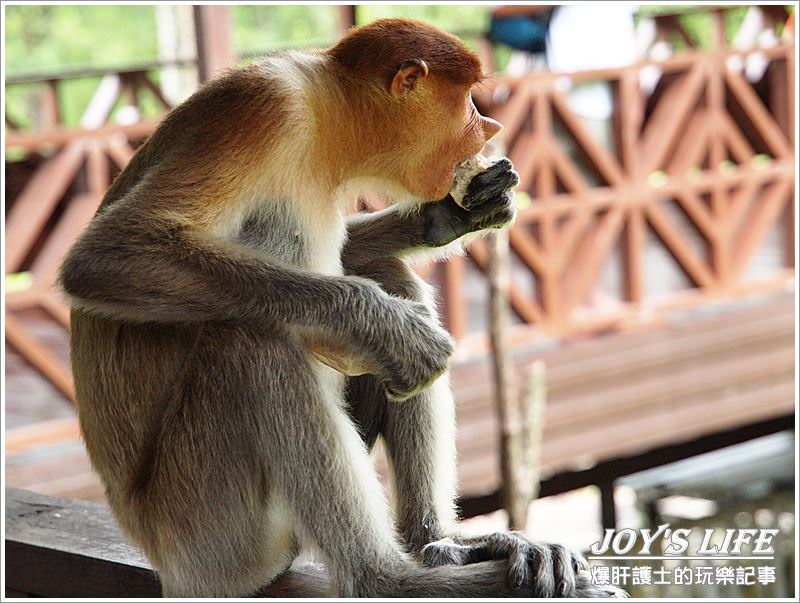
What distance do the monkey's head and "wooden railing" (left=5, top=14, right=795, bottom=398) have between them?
13.2 feet

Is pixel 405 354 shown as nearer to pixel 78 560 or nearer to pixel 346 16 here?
pixel 78 560

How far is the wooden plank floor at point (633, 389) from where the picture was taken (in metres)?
7.27

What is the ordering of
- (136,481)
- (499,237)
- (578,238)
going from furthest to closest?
(578,238) < (499,237) < (136,481)

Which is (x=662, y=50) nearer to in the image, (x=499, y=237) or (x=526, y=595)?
(x=499, y=237)

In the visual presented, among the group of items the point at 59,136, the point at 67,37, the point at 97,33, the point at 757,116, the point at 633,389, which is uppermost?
the point at 97,33

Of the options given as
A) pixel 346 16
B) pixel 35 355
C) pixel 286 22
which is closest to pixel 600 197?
pixel 346 16

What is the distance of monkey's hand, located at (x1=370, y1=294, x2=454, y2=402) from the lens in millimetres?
2570

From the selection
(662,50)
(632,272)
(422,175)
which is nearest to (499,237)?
(632,272)

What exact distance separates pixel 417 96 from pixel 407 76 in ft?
0.21

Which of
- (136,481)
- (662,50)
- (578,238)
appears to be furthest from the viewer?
(662,50)

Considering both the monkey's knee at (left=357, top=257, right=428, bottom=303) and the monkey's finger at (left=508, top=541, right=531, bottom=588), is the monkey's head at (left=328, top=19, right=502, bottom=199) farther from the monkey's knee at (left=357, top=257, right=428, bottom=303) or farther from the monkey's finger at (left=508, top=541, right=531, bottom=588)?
the monkey's finger at (left=508, top=541, right=531, bottom=588)

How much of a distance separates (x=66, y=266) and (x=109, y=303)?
13cm

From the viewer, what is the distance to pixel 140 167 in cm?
271

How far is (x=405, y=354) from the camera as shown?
2.57 metres
